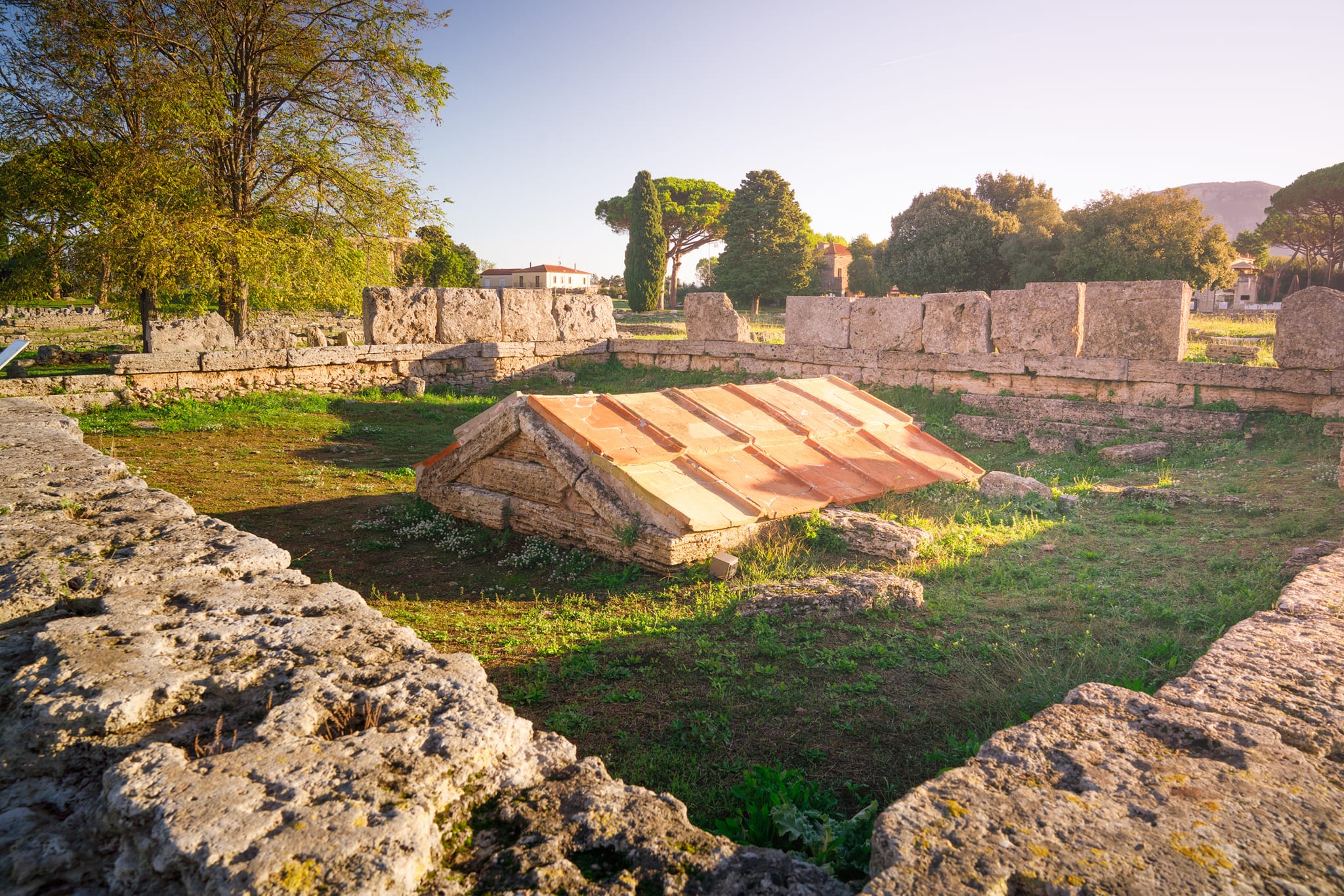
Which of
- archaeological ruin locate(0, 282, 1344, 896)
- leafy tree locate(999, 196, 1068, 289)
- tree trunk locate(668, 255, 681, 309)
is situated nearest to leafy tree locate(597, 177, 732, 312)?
tree trunk locate(668, 255, 681, 309)

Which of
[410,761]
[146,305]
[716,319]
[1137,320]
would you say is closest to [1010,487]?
[1137,320]

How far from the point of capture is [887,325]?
41.9 ft

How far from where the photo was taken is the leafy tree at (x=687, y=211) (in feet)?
166

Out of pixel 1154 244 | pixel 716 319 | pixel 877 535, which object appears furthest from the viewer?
pixel 1154 244

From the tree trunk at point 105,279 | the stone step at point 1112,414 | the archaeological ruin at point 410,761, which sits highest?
the tree trunk at point 105,279

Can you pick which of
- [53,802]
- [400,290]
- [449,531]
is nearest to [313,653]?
[53,802]

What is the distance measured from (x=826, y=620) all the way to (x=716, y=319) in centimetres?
1088

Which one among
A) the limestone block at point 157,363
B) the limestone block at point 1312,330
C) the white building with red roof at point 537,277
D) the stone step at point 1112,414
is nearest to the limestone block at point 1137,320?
the stone step at point 1112,414

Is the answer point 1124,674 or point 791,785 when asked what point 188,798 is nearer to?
point 791,785

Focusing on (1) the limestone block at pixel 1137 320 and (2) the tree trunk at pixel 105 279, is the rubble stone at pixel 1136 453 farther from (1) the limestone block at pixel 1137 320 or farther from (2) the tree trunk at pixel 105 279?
(2) the tree trunk at pixel 105 279

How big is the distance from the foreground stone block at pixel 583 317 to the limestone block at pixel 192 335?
5955 mm

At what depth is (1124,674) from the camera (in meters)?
3.61

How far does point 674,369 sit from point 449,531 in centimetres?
912

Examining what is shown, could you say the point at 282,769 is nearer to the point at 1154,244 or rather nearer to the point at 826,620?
Result: the point at 826,620
